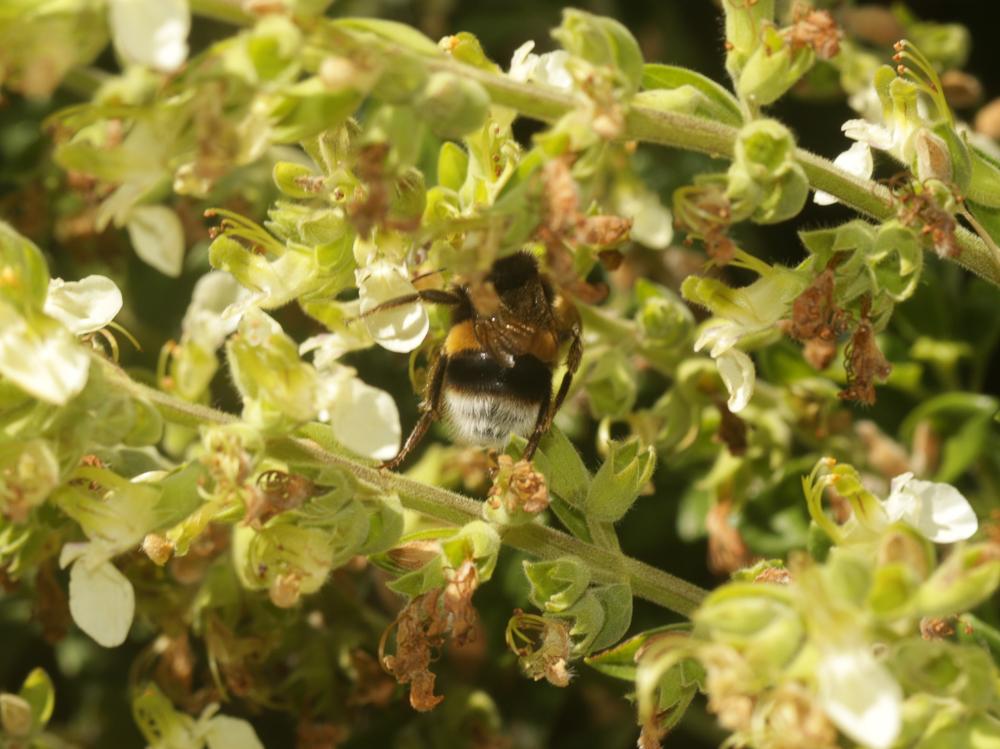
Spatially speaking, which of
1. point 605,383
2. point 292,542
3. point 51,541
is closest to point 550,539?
point 292,542

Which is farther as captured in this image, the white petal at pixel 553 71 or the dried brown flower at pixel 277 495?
the white petal at pixel 553 71

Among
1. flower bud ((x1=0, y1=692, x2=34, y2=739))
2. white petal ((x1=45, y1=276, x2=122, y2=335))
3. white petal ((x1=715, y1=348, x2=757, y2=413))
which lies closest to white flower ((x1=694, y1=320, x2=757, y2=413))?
white petal ((x1=715, y1=348, x2=757, y2=413))

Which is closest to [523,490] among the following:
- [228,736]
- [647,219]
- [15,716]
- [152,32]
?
[228,736]

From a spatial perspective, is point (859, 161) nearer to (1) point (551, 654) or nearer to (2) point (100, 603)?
(1) point (551, 654)

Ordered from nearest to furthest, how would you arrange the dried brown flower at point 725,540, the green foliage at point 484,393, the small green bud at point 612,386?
the green foliage at point 484,393, the small green bud at point 612,386, the dried brown flower at point 725,540

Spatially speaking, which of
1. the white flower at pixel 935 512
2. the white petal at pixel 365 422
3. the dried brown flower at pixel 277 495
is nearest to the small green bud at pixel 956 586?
the white flower at pixel 935 512

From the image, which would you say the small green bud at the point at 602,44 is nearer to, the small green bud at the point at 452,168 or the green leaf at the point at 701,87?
the green leaf at the point at 701,87
